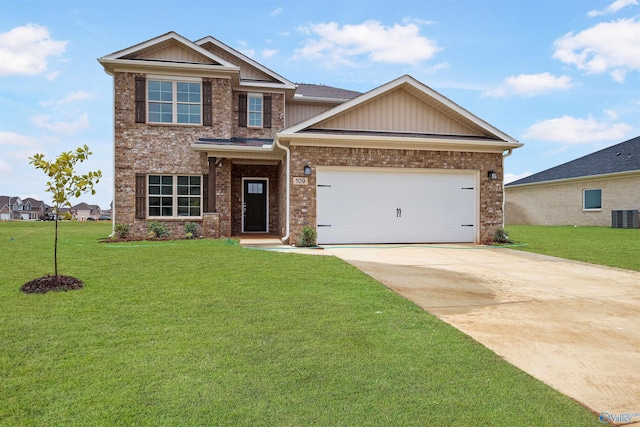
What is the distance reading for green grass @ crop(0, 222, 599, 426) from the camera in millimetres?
2389

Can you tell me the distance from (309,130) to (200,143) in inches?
150

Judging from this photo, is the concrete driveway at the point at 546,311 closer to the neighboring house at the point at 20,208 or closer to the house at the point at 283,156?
the house at the point at 283,156

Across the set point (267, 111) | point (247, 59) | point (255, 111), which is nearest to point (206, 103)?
point (255, 111)

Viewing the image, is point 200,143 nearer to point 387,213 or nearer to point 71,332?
point 387,213

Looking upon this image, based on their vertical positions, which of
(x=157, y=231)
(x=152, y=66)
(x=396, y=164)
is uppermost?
(x=152, y=66)

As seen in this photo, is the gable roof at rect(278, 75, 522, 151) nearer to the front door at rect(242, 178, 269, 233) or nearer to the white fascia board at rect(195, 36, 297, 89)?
the white fascia board at rect(195, 36, 297, 89)

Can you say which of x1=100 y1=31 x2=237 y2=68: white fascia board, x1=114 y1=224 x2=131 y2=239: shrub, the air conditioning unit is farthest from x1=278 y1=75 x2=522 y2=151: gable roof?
the air conditioning unit

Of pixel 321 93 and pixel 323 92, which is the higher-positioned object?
pixel 323 92

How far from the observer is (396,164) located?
38.7 ft

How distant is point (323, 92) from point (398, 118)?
7.33m

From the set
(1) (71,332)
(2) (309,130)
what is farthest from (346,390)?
(2) (309,130)

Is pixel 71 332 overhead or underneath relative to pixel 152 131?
underneath

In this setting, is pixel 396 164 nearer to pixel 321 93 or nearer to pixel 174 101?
pixel 321 93

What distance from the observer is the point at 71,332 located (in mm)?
3721
